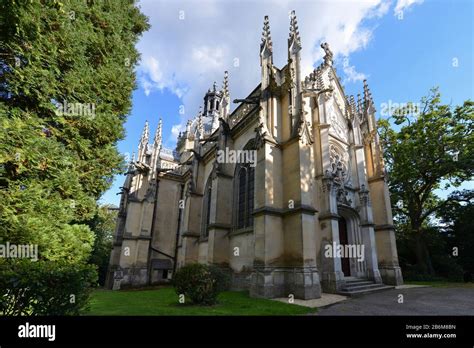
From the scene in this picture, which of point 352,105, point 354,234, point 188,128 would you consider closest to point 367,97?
point 352,105

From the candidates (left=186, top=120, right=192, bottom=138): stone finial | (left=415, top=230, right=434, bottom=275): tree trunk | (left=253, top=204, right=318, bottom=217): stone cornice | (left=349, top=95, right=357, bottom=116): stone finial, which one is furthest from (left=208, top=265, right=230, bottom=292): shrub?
(left=186, top=120, right=192, bottom=138): stone finial

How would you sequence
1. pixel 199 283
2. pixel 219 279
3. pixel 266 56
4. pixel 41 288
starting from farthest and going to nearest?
1. pixel 266 56
2. pixel 219 279
3. pixel 199 283
4. pixel 41 288

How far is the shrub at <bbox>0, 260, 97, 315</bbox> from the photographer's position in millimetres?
3570

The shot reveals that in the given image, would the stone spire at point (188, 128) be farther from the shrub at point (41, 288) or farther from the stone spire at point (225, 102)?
the shrub at point (41, 288)

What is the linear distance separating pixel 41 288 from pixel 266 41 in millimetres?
14344

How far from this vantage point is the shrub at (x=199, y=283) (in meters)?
7.68

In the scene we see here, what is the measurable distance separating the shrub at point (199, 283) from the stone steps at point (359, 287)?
548 centimetres

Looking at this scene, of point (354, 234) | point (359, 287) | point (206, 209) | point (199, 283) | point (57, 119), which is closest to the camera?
point (57, 119)

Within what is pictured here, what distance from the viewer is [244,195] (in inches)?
547

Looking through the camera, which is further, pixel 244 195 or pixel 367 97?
pixel 367 97

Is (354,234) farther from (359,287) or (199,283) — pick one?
(199,283)
